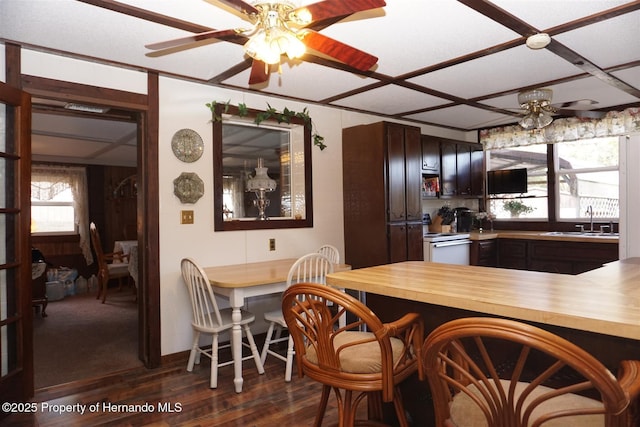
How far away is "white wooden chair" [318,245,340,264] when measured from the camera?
3.56 metres

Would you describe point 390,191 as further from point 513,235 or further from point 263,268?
point 513,235

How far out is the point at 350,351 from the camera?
1.70 metres

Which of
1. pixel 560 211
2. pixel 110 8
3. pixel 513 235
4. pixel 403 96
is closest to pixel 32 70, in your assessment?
pixel 110 8

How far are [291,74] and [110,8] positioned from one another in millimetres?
1441

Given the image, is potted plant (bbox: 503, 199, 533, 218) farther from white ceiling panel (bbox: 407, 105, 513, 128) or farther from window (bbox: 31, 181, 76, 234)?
window (bbox: 31, 181, 76, 234)

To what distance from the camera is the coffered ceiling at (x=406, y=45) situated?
2.26 meters

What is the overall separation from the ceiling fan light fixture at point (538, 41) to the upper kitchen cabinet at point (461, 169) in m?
2.56

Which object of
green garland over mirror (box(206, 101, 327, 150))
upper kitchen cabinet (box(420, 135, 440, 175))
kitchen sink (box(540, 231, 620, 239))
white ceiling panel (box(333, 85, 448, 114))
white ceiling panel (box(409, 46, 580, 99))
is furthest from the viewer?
upper kitchen cabinet (box(420, 135, 440, 175))

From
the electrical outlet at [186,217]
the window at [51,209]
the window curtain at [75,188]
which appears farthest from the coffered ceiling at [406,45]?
the window at [51,209]

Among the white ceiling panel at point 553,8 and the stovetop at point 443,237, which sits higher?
the white ceiling panel at point 553,8

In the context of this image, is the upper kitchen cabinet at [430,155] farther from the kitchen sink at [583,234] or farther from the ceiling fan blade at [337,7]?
the ceiling fan blade at [337,7]

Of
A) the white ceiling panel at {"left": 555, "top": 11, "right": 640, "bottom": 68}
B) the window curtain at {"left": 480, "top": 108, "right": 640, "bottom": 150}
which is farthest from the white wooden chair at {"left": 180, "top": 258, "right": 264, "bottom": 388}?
the window curtain at {"left": 480, "top": 108, "right": 640, "bottom": 150}

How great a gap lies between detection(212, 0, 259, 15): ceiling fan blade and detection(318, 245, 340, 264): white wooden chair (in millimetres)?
2112

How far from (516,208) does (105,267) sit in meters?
5.69
